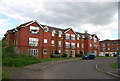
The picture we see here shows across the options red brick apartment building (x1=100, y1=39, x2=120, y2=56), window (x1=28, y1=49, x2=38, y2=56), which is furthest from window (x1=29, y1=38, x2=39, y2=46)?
red brick apartment building (x1=100, y1=39, x2=120, y2=56)

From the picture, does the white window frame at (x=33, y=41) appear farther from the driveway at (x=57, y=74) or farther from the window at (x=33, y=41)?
the driveway at (x=57, y=74)

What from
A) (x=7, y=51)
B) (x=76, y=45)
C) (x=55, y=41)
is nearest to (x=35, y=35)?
(x=55, y=41)

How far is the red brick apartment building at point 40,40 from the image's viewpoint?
95.0 ft

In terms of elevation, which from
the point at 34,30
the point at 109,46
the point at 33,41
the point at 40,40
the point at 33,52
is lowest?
the point at 33,52

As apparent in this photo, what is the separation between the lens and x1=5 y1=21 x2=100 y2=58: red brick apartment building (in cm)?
2897

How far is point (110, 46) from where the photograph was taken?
70.9 metres

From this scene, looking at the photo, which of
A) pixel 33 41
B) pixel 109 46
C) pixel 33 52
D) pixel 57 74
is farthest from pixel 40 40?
pixel 109 46

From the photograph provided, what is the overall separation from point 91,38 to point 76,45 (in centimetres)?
986

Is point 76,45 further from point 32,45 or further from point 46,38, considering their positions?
point 32,45

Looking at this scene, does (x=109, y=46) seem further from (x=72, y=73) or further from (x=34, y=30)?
(x=72, y=73)

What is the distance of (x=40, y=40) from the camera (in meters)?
31.6

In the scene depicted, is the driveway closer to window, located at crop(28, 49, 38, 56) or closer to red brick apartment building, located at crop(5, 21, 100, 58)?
red brick apartment building, located at crop(5, 21, 100, 58)

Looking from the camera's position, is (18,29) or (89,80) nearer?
(89,80)

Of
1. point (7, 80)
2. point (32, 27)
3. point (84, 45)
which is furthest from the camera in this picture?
point (84, 45)
